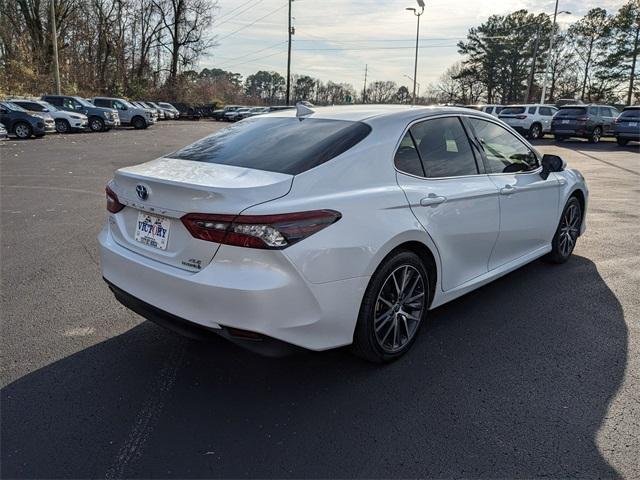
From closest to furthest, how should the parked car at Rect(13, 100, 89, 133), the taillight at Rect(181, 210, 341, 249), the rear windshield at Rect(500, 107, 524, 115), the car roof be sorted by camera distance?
the taillight at Rect(181, 210, 341, 249)
the car roof
the parked car at Rect(13, 100, 89, 133)
the rear windshield at Rect(500, 107, 524, 115)

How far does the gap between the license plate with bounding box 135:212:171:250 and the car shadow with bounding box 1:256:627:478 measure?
74 centimetres

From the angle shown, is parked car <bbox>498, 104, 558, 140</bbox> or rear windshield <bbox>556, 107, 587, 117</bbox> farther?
parked car <bbox>498, 104, 558, 140</bbox>

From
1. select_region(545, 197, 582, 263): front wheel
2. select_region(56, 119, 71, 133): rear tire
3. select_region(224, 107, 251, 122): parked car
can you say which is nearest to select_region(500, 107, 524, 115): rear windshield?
select_region(56, 119, 71, 133): rear tire

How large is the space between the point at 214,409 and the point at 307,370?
0.69 meters

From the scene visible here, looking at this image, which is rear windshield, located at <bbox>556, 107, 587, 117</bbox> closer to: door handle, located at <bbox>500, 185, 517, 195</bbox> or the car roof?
door handle, located at <bbox>500, 185, 517, 195</bbox>

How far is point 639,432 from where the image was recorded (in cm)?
266

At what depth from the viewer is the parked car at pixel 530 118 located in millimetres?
26469

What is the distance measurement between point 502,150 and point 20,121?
2184 cm

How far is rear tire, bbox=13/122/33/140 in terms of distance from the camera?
2062 centimetres

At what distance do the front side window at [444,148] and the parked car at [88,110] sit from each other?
26.3 m

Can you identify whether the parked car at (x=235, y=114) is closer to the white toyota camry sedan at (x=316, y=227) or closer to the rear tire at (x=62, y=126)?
the rear tire at (x=62, y=126)

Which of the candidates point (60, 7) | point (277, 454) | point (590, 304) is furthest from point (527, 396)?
point (60, 7)

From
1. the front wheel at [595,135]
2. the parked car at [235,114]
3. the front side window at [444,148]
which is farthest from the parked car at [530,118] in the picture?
the parked car at [235,114]

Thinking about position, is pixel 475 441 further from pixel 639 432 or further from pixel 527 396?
pixel 639 432
